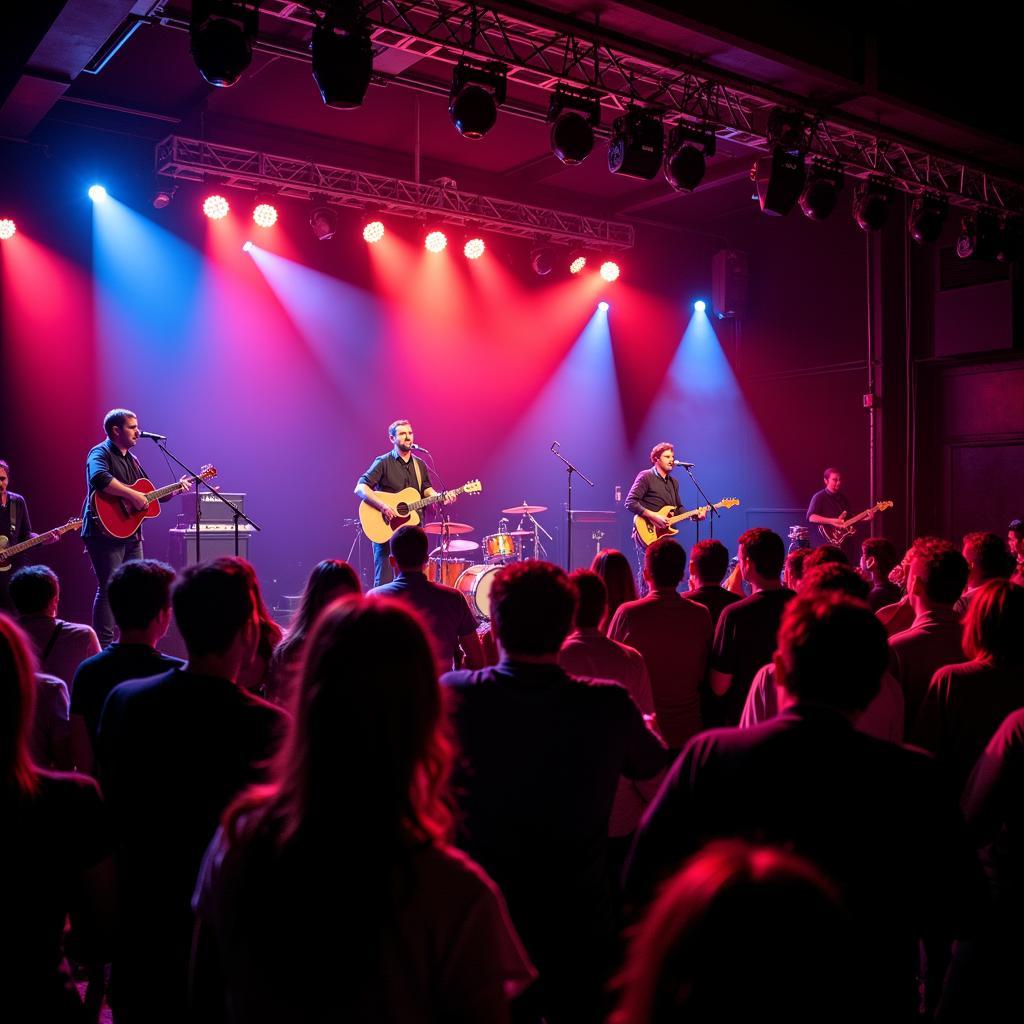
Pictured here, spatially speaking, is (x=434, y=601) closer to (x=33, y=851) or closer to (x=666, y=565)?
(x=666, y=565)

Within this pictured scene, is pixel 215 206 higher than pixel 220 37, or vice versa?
pixel 215 206

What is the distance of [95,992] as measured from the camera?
293cm

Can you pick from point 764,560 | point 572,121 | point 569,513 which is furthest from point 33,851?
point 569,513

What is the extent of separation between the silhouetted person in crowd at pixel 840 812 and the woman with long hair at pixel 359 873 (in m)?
0.67

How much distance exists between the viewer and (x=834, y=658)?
2.05 meters

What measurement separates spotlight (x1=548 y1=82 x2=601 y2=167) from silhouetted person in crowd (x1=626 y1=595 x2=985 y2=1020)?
6.27m

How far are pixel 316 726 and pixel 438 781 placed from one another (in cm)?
19

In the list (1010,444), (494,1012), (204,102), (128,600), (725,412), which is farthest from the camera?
(725,412)

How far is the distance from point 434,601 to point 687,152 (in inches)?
204

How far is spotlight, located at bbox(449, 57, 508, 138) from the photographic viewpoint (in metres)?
7.00

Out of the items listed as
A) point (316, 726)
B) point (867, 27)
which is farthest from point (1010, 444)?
point (316, 726)

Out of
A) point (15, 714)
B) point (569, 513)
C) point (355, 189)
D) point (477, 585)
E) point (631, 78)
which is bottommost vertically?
point (477, 585)

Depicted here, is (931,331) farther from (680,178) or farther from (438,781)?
(438,781)

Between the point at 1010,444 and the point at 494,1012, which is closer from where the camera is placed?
the point at 494,1012
